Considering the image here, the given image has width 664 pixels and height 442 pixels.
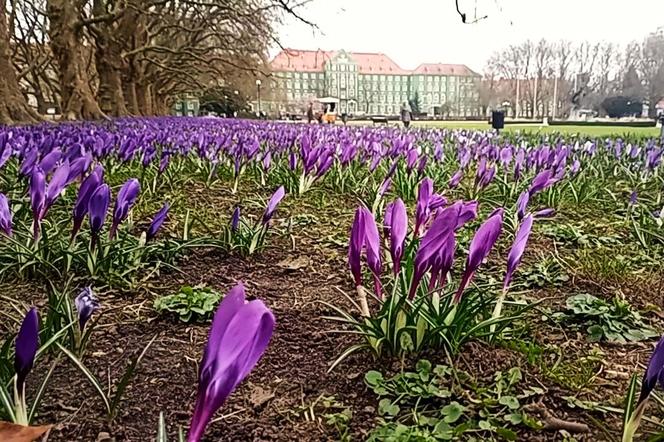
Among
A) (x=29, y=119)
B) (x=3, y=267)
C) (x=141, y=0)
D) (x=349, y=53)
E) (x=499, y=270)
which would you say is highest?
(x=349, y=53)

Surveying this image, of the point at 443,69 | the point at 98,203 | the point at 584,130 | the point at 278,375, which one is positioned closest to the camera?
the point at 278,375

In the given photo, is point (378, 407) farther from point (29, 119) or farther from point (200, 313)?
point (29, 119)

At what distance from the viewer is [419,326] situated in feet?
4.57

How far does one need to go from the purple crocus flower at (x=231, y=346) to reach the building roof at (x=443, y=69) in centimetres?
11353

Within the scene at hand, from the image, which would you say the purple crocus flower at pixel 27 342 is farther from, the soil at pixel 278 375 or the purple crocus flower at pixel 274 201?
the purple crocus flower at pixel 274 201

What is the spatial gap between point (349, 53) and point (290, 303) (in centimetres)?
11071

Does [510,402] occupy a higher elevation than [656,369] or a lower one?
lower

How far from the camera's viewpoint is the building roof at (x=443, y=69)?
10846cm

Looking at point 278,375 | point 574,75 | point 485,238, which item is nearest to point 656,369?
point 485,238

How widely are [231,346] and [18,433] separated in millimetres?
378

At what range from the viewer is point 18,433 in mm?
751

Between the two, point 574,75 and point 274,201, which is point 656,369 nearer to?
point 274,201

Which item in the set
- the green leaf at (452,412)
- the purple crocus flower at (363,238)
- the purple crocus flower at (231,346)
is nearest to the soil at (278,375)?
the green leaf at (452,412)

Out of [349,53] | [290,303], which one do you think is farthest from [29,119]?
[349,53]
